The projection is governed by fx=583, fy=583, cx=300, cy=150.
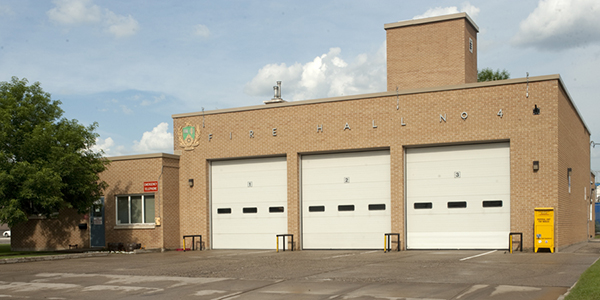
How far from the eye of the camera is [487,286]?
449 inches

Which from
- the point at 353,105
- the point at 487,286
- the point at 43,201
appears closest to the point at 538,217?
the point at 353,105

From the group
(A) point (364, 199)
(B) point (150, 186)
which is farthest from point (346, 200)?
(B) point (150, 186)

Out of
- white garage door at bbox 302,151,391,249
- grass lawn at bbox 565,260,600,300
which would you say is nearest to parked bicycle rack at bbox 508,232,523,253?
white garage door at bbox 302,151,391,249

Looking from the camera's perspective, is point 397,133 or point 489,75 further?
point 489,75

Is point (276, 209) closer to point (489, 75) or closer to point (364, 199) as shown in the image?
point (364, 199)

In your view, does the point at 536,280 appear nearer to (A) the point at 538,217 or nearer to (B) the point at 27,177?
(A) the point at 538,217

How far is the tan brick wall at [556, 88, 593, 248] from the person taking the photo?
2166 centimetres

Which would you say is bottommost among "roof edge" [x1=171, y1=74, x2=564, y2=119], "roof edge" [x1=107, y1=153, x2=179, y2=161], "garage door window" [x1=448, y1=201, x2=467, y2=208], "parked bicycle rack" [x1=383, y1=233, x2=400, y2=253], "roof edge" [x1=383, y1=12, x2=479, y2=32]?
"parked bicycle rack" [x1=383, y1=233, x2=400, y2=253]

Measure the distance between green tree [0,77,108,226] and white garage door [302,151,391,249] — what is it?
31.4ft

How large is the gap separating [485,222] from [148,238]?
588 inches

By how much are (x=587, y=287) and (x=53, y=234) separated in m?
25.7

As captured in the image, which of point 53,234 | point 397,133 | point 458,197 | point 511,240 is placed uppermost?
point 397,133

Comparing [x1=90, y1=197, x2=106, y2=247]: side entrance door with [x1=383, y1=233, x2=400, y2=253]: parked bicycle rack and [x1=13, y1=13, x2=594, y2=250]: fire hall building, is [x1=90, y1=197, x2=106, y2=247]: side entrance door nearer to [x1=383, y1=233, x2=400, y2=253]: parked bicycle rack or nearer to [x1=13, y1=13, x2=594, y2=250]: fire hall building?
[x1=13, y1=13, x2=594, y2=250]: fire hall building

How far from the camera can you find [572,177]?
25.0 m
